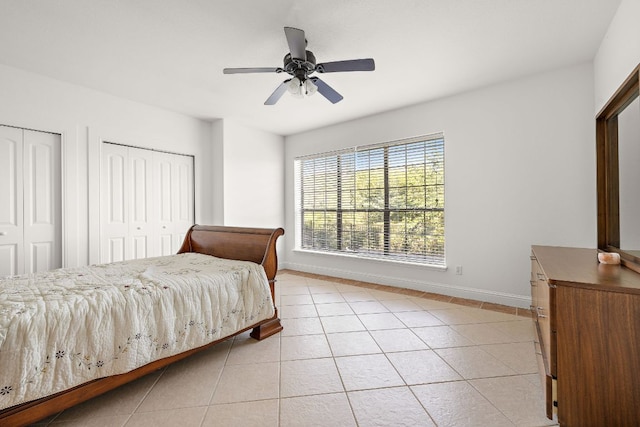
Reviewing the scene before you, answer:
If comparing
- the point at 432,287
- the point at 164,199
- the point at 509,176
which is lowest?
the point at 432,287

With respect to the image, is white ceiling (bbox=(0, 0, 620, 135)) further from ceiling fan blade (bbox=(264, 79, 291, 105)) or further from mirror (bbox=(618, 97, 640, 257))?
mirror (bbox=(618, 97, 640, 257))

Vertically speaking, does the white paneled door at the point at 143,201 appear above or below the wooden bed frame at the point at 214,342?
above

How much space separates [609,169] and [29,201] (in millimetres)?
5426

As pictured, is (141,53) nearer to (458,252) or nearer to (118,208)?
(118,208)

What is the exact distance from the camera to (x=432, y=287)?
13.0ft

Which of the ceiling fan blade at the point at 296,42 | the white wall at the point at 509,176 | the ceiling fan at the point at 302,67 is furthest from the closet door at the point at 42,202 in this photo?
the white wall at the point at 509,176

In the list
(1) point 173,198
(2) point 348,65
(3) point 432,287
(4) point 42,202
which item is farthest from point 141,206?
(3) point 432,287

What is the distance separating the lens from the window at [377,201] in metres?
4.04

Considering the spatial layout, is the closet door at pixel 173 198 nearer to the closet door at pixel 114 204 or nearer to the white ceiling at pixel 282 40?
the closet door at pixel 114 204

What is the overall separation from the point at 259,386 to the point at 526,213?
3.18 meters

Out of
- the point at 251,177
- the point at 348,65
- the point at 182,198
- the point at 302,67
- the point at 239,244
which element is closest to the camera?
the point at 348,65

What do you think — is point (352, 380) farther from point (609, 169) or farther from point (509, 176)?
point (509, 176)

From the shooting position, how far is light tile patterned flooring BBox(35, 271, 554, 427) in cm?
163

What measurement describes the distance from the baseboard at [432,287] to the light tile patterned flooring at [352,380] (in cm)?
33
